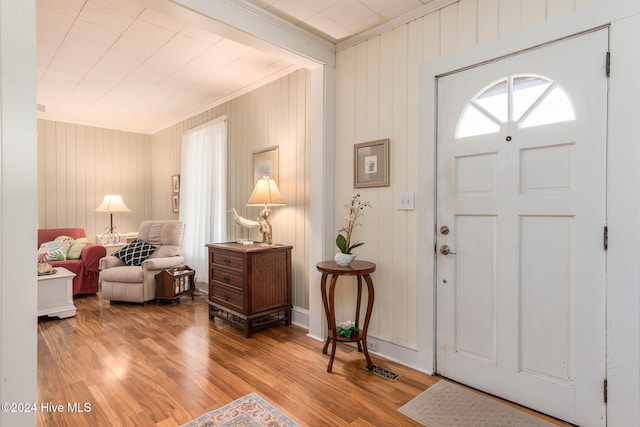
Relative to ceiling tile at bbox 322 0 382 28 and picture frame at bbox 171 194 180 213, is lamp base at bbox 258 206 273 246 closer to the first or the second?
ceiling tile at bbox 322 0 382 28

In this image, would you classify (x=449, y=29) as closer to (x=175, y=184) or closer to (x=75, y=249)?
(x=175, y=184)

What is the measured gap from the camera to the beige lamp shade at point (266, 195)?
3.17 meters

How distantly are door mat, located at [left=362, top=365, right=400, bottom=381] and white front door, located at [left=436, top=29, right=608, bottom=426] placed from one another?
360mm

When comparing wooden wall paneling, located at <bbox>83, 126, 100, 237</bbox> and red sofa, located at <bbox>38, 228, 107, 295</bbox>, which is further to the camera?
wooden wall paneling, located at <bbox>83, 126, 100, 237</bbox>

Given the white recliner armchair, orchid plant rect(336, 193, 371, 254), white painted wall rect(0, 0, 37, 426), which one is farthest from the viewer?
the white recliner armchair

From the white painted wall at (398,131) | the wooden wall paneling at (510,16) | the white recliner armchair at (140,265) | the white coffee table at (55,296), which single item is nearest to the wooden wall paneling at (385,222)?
the white painted wall at (398,131)

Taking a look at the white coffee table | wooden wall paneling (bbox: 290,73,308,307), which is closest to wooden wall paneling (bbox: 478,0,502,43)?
wooden wall paneling (bbox: 290,73,308,307)

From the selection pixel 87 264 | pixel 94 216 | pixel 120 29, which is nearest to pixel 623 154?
pixel 120 29

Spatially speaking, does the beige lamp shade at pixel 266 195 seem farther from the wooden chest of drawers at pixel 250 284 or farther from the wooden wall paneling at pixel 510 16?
the wooden wall paneling at pixel 510 16

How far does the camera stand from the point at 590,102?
5.60ft

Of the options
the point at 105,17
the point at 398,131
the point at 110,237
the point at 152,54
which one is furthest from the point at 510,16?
the point at 110,237

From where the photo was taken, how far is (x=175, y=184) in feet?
18.0

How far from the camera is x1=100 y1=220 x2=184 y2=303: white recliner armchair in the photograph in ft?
12.9

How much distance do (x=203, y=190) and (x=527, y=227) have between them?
3.98 m
